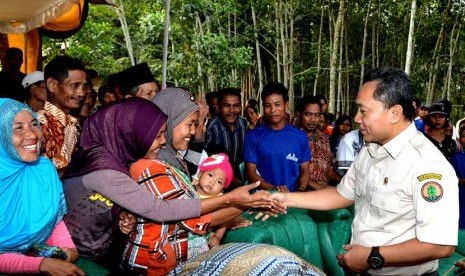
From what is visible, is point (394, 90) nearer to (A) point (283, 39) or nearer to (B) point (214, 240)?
(B) point (214, 240)

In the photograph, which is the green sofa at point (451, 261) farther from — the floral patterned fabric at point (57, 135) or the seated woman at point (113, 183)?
the floral patterned fabric at point (57, 135)

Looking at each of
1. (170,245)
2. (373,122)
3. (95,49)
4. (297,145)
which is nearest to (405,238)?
(373,122)

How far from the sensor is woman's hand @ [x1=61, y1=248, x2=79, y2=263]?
2172 mm

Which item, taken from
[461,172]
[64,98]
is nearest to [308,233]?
[64,98]

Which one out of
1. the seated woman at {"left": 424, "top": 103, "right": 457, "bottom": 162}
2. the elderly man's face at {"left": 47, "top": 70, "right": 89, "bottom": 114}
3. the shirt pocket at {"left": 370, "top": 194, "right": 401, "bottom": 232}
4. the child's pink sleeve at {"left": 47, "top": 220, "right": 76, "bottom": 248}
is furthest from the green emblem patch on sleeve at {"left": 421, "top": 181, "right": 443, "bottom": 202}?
the seated woman at {"left": 424, "top": 103, "right": 457, "bottom": 162}

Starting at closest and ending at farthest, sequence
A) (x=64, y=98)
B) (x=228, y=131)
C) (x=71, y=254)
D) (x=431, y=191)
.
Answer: (x=431, y=191)
(x=71, y=254)
(x=64, y=98)
(x=228, y=131)

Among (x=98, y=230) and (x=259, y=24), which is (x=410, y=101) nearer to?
(x=98, y=230)

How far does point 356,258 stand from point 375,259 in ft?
0.31

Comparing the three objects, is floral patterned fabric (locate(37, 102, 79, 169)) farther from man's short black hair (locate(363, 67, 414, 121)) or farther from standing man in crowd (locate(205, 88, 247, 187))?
man's short black hair (locate(363, 67, 414, 121))

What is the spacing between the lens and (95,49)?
1282cm

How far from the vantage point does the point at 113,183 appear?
2072 mm

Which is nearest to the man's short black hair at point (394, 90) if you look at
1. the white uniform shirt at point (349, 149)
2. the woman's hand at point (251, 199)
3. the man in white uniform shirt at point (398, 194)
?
the man in white uniform shirt at point (398, 194)

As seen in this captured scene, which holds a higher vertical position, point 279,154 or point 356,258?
point 356,258

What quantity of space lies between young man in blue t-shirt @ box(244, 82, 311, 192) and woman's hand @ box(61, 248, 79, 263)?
6.60 ft
